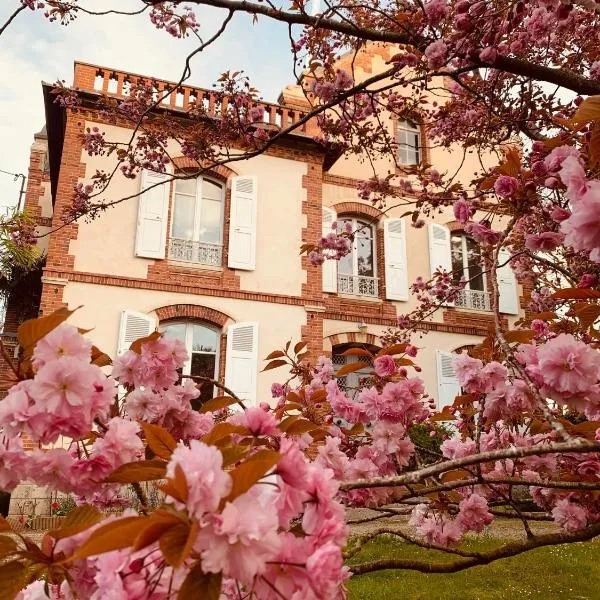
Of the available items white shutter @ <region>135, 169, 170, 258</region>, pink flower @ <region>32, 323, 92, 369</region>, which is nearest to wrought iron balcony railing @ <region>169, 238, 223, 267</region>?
white shutter @ <region>135, 169, 170, 258</region>

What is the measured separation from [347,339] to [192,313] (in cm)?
304

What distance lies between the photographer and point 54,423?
3.21 feet

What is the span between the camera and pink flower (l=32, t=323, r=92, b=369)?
969mm

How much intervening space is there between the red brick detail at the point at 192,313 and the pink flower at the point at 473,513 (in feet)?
25.2

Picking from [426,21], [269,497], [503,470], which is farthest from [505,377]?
[426,21]

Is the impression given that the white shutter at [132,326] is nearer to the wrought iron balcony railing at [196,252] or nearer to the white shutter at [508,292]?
the wrought iron balcony railing at [196,252]

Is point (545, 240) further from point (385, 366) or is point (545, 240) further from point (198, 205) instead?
point (198, 205)

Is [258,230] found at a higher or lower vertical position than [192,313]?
higher

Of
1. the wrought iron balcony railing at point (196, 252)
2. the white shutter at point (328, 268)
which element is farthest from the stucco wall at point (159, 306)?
the white shutter at point (328, 268)

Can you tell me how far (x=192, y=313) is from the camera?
947cm

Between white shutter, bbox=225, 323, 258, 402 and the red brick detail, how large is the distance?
257mm

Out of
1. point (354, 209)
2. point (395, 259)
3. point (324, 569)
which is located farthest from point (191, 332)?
point (324, 569)

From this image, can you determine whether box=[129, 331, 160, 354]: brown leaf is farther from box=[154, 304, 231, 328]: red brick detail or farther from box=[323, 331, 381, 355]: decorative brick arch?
box=[323, 331, 381, 355]: decorative brick arch

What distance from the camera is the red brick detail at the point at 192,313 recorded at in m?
9.33
